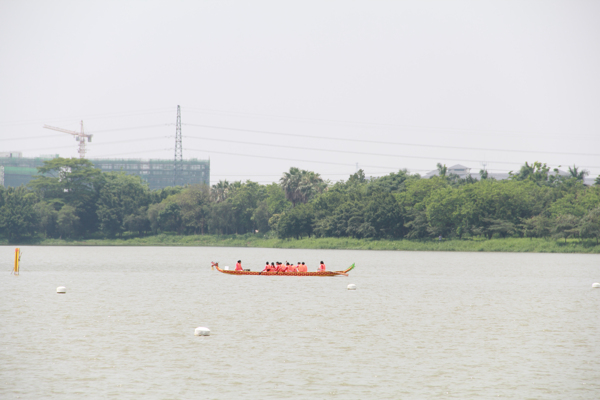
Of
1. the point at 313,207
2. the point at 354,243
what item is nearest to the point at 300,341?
the point at 354,243

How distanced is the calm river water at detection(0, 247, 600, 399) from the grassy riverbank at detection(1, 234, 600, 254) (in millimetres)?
45435

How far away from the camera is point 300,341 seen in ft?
77.4

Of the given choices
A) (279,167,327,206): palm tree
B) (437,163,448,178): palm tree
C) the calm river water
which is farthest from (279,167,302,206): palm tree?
the calm river water

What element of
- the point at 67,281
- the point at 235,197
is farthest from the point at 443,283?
the point at 235,197

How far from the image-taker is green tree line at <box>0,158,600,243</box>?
96.2 metres

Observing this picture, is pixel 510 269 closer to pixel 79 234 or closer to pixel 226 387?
pixel 226 387

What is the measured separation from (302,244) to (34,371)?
94.8 m

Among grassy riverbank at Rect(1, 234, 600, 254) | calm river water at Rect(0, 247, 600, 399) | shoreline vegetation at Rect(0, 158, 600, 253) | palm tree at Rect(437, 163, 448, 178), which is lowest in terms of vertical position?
calm river water at Rect(0, 247, 600, 399)

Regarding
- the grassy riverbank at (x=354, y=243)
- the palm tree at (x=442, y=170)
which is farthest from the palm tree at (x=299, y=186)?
the palm tree at (x=442, y=170)

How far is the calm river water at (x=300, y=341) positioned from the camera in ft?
56.3

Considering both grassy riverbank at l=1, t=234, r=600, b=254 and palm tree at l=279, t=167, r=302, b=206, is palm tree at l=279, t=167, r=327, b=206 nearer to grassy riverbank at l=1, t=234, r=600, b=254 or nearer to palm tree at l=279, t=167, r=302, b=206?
palm tree at l=279, t=167, r=302, b=206

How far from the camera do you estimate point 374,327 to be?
2711 centimetres

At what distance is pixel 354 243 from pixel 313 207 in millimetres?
11778

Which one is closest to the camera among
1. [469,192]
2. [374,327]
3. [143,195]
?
[374,327]
